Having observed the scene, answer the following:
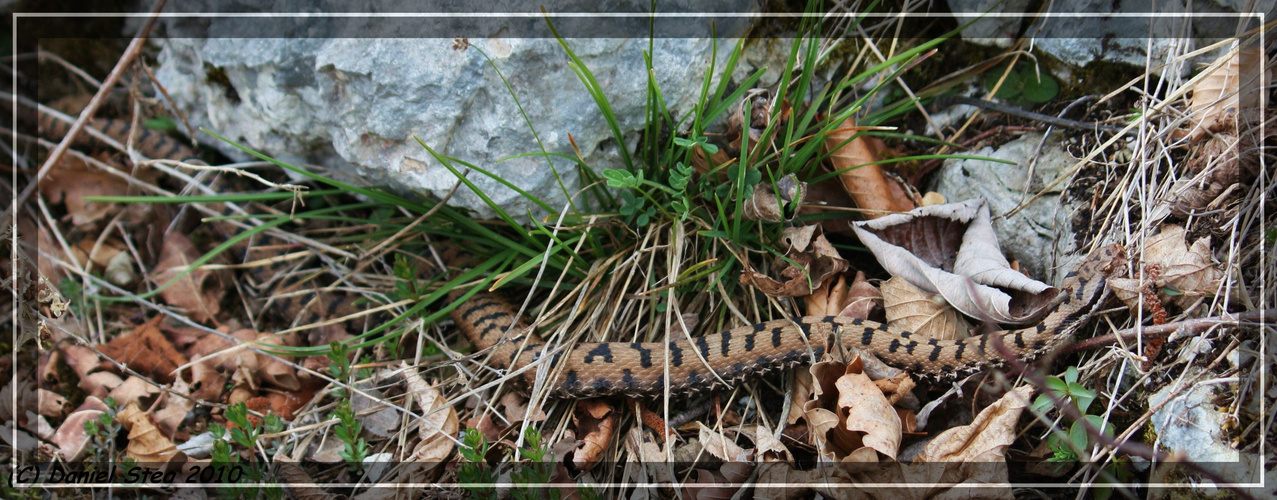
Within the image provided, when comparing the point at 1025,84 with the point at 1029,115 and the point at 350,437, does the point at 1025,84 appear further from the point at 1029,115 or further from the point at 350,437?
the point at 350,437

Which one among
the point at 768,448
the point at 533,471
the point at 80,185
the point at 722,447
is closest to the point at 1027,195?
the point at 768,448

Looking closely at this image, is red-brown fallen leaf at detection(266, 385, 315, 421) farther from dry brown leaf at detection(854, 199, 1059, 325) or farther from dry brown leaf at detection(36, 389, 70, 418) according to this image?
dry brown leaf at detection(854, 199, 1059, 325)

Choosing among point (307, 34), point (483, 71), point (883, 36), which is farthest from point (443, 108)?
point (883, 36)

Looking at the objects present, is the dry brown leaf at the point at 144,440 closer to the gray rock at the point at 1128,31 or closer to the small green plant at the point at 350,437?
the small green plant at the point at 350,437

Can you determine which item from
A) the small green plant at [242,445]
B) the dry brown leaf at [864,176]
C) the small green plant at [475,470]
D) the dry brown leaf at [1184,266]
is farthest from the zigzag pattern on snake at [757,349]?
the small green plant at [242,445]

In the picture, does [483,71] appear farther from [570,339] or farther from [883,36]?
[883,36]

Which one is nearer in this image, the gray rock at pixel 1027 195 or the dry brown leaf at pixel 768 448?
the dry brown leaf at pixel 768 448
